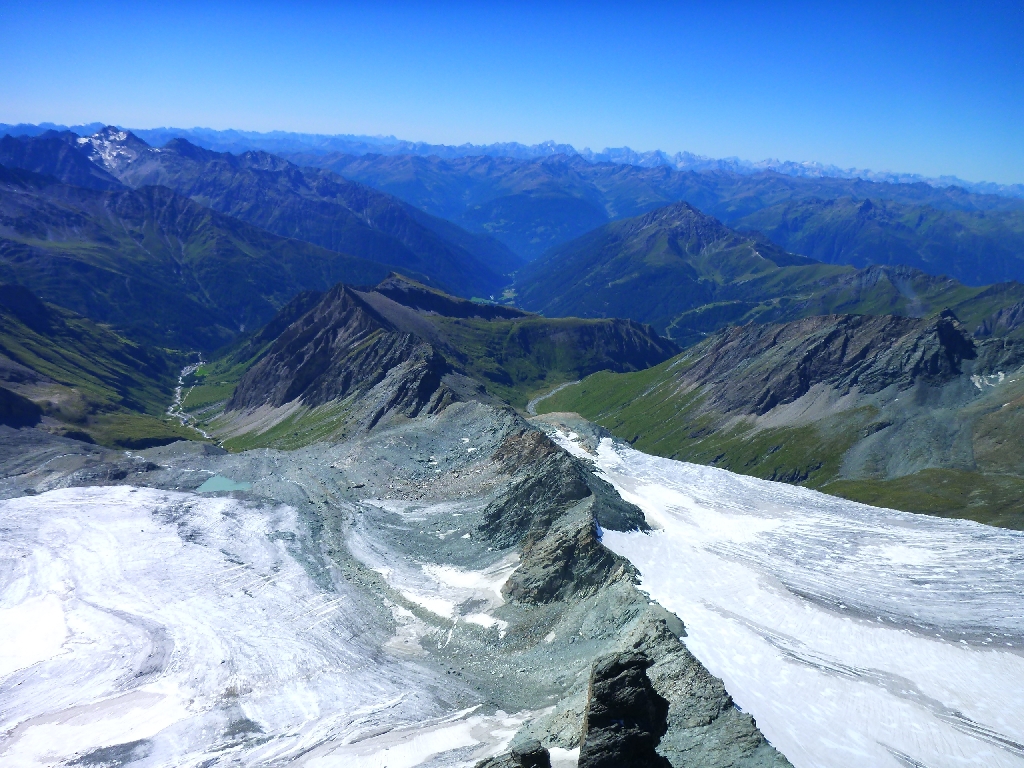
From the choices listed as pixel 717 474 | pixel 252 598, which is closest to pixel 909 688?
pixel 717 474

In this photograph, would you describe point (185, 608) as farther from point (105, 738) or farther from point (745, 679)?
point (745, 679)

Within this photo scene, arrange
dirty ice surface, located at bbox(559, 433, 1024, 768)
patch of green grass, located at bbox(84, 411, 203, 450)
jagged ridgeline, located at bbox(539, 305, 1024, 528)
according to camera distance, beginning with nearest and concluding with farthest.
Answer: dirty ice surface, located at bbox(559, 433, 1024, 768), jagged ridgeline, located at bbox(539, 305, 1024, 528), patch of green grass, located at bbox(84, 411, 203, 450)

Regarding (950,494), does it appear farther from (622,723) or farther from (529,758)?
(529,758)

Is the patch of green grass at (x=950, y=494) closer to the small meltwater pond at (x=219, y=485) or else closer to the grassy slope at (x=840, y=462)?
the grassy slope at (x=840, y=462)

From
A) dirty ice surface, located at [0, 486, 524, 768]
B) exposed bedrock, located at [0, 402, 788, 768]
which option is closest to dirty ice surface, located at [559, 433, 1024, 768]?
exposed bedrock, located at [0, 402, 788, 768]

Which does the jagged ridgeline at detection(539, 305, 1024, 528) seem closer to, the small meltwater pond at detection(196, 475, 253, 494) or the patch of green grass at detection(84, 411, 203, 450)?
the small meltwater pond at detection(196, 475, 253, 494)

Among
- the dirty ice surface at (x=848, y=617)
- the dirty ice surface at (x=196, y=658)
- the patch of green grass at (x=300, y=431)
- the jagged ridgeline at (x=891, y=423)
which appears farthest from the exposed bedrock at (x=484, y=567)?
the jagged ridgeline at (x=891, y=423)
